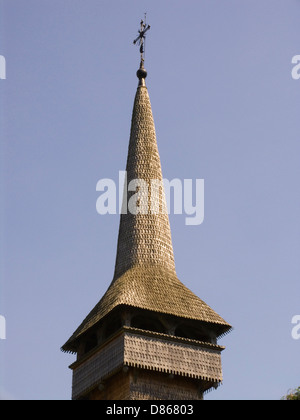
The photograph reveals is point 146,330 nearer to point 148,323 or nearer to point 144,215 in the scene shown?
point 148,323

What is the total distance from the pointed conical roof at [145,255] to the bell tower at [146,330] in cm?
4

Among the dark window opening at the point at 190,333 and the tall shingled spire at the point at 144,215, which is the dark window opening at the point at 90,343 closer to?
the tall shingled spire at the point at 144,215

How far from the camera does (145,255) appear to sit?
1559 inches

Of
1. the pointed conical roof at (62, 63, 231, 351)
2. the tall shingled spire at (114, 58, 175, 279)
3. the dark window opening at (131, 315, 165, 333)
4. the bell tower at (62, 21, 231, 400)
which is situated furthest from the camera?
the tall shingled spire at (114, 58, 175, 279)

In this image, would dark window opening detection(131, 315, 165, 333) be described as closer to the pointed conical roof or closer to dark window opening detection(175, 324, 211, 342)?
the pointed conical roof

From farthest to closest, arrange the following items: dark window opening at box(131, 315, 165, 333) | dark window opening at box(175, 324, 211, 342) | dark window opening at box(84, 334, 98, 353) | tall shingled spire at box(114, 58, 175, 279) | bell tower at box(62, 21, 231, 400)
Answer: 1. tall shingled spire at box(114, 58, 175, 279)
2. dark window opening at box(84, 334, 98, 353)
3. dark window opening at box(175, 324, 211, 342)
4. dark window opening at box(131, 315, 165, 333)
5. bell tower at box(62, 21, 231, 400)

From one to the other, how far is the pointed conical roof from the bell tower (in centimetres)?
4

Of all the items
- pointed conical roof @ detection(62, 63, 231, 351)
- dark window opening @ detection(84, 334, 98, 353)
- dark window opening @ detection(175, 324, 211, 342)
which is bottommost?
dark window opening @ detection(84, 334, 98, 353)

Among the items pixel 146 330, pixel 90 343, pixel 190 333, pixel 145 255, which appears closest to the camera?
pixel 146 330

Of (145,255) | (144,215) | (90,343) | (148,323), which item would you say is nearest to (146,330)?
(148,323)

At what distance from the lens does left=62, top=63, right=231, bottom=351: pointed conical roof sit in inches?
1449

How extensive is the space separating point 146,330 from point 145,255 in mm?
4522

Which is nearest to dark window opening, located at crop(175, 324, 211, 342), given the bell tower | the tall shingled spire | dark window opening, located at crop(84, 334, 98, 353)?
the bell tower

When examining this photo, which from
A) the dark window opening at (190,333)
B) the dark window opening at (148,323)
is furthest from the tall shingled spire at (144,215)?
the dark window opening at (190,333)
